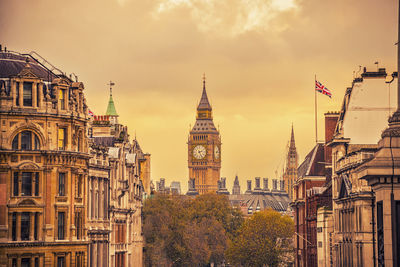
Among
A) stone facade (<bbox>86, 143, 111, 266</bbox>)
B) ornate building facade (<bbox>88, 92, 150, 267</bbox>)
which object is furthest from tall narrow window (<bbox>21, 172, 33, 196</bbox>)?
ornate building facade (<bbox>88, 92, 150, 267</bbox>)

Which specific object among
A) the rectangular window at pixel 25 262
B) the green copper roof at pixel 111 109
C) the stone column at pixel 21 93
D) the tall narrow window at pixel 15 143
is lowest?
the rectangular window at pixel 25 262

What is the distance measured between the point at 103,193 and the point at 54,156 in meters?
23.6

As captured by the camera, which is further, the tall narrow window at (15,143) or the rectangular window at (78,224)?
the rectangular window at (78,224)

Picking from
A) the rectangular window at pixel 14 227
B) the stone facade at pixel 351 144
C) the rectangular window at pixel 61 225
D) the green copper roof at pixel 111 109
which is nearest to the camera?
the rectangular window at pixel 14 227

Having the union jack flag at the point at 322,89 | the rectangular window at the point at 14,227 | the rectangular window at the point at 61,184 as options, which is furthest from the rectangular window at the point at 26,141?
the union jack flag at the point at 322,89

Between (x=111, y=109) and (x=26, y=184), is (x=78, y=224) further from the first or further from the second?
(x=111, y=109)

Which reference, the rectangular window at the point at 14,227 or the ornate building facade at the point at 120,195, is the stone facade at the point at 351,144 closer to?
the ornate building facade at the point at 120,195

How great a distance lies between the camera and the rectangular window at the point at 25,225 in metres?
95.2

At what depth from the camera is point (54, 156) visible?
3826 inches

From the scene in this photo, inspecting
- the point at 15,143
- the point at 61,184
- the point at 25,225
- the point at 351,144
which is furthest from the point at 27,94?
the point at 351,144

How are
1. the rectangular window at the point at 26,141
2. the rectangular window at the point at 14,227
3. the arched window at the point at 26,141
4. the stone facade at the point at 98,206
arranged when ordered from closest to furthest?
the rectangular window at the point at 14,227, the arched window at the point at 26,141, the rectangular window at the point at 26,141, the stone facade at the point at 98,206

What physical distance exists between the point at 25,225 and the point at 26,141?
6.46 meters

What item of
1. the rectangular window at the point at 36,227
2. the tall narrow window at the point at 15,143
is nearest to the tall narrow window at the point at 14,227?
the rectangular window at the point at 36,227

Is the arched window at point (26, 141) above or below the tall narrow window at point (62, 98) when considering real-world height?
below
